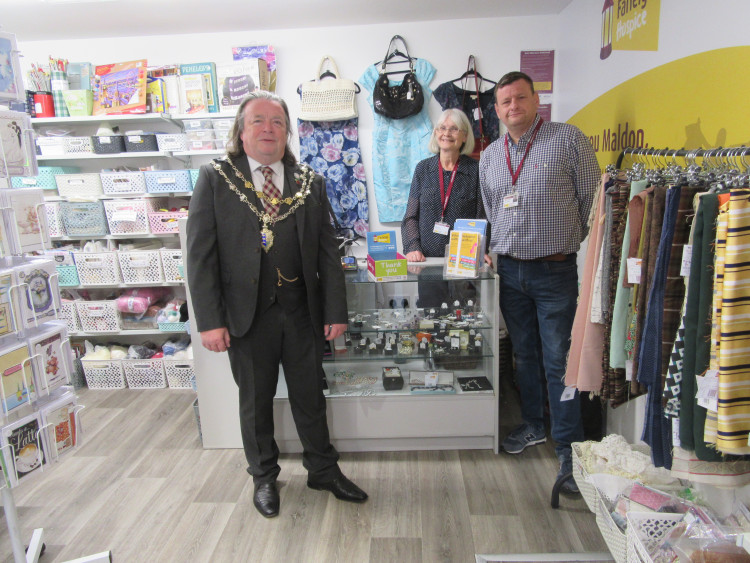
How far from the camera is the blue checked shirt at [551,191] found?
226cm

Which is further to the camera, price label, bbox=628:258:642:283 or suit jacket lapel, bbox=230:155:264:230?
suit jacket lapel, bbox=230:155:264:230

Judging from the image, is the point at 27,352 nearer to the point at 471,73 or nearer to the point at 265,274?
the point at 265,274

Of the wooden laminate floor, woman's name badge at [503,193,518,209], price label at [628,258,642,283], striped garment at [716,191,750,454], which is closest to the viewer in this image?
striped garment at [716,191,750,454]

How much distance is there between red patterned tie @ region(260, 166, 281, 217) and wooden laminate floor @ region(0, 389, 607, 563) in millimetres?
1409

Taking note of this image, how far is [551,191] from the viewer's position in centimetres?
227

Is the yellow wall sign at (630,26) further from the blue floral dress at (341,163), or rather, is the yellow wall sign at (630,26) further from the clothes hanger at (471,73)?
the blue floral dress at (341,163)

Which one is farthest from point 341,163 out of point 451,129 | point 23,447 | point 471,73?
point 23,447

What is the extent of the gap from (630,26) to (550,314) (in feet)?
4.89

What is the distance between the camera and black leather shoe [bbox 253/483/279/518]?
2270mm

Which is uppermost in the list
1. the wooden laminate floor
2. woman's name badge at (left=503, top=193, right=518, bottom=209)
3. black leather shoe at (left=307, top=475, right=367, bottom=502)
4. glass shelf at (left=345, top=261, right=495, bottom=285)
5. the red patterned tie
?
the red patterned tie

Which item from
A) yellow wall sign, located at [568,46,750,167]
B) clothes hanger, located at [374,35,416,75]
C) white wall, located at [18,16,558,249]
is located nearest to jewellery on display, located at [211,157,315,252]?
yellow wall sign, located at [568,46,750,167]

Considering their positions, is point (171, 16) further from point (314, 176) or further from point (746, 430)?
point (746, 430)

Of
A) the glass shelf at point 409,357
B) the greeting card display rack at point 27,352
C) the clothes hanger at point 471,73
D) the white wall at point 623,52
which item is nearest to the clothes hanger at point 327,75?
the clothes hanger at point 471,73

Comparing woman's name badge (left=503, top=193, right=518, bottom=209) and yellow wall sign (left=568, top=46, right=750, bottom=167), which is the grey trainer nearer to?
woman's name badge (left=503, top=193, right=518, bottom=209)
